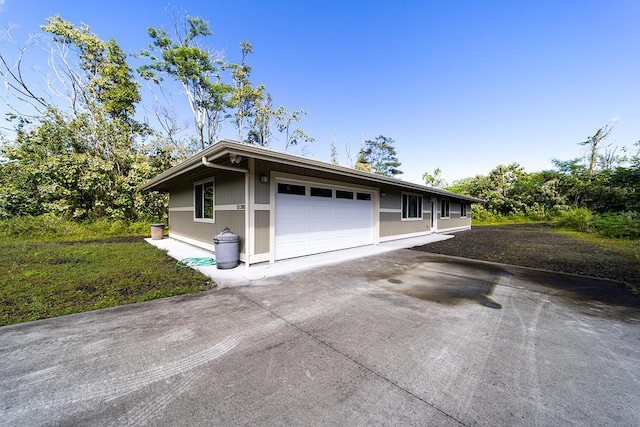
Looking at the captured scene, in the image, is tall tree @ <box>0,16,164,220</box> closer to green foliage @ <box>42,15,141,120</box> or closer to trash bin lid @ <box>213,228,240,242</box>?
green foliage @ <box>42,15,141,120</box>

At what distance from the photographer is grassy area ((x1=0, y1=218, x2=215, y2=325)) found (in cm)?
322

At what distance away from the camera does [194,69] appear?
16453mm

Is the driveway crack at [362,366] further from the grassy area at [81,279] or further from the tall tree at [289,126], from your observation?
the tall tree at [289,126]

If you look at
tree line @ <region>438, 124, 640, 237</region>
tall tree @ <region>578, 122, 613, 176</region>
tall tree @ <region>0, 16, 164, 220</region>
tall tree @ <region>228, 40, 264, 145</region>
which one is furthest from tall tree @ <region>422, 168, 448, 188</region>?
tall tree @ <region>0, 16, 164, 220</region>

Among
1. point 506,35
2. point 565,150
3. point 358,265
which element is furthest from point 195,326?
point 565,150

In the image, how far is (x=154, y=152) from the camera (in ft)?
45.4

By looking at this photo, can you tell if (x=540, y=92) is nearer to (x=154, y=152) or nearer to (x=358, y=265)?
(x=358, y=265)

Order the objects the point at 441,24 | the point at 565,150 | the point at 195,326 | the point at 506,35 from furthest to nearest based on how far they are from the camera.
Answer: the point at 565,150, the point at 441,24, the point at 506,35, the point at 195,326

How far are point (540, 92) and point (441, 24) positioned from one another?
17.7 ft

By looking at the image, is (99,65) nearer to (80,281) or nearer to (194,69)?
(194,69)

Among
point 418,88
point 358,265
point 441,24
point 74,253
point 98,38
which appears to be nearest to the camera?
point 358,265

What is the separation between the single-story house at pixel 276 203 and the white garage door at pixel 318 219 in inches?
1.0

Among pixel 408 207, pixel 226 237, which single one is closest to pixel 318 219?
pixel 226 237

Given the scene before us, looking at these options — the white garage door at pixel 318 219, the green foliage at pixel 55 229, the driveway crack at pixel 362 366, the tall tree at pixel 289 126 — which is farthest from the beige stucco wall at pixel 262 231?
the tall tree at pixel 289 126
